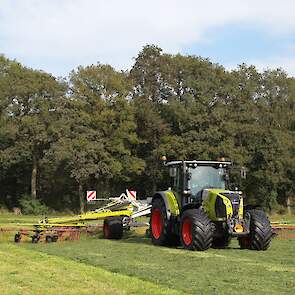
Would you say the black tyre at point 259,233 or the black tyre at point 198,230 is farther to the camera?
the black tyre at point 259,233

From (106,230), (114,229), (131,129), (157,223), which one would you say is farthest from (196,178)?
(131,129)

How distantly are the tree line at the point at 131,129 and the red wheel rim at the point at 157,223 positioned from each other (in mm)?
27728

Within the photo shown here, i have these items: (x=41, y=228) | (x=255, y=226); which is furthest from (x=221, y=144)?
(x=255, y=226)

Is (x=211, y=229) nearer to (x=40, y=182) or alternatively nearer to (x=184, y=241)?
(x=184, y=241)

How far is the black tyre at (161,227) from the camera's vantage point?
52.8ft

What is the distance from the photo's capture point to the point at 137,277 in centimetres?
952

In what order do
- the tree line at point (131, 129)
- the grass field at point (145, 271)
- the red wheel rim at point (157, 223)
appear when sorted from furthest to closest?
1. the tree line at point (131, 129)
2. the red wheel rim at point (157, 223)
3. the grass field at point (145, 271)

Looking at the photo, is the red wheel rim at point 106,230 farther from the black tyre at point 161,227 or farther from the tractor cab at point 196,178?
the tractor cab at point 196,178

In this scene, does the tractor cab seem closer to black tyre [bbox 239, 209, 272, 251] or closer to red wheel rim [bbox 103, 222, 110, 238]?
black tyre [bbox 239, 209, 272, 251]

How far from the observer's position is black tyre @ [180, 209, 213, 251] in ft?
46.6

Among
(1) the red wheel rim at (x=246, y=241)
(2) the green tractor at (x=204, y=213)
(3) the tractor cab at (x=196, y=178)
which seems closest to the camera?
(2) the green tractor at (x=204, y=213)

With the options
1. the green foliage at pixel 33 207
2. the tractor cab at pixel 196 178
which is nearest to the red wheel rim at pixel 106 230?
the tractor cab at pixel 196 178

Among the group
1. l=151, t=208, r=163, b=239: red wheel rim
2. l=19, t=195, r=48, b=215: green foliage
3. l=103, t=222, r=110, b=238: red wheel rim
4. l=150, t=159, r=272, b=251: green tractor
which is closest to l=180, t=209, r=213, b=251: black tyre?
l=150, t=159, r=272, b=251: green tractor

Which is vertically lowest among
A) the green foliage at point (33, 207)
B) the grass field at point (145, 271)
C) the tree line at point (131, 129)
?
the green foliage at point (33, 207)
